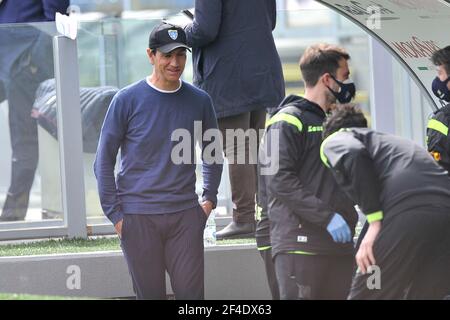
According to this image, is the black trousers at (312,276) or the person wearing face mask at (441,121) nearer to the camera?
the black trousers at (312,276)

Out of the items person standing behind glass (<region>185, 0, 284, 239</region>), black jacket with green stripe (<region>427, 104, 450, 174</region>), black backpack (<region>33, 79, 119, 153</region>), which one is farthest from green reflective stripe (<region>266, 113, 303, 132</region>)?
black backpack (<region>33, 79, 119, 153</region>)

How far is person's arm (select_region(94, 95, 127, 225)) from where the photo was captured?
760cm

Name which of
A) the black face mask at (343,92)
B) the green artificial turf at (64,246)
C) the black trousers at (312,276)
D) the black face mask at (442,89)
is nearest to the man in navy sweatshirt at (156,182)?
the black trousers at (312,276)

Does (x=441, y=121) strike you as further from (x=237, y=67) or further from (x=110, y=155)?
(x=110, y=155)

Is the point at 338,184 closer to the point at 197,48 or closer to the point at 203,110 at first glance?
the point at 203,110

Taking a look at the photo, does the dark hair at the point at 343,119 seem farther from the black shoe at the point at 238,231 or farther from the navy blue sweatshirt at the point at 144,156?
the black shoe at the point at 238,231

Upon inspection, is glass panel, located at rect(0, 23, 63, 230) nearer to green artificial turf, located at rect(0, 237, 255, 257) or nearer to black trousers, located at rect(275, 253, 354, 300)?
green artificial turf, located at rect(0, 237, 255, 257)

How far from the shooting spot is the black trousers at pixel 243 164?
29.8ft

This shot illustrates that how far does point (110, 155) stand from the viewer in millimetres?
7668

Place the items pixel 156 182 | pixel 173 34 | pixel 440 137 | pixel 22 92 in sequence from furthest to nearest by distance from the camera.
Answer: pixel 22 92 < pixel 440 137 < pixel 173 34 < pixel 156 182

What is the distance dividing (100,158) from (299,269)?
141 cm

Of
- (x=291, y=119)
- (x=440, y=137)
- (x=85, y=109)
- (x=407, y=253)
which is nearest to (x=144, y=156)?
(x=291, y=119)

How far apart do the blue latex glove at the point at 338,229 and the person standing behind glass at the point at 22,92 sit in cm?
365

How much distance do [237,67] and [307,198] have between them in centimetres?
211
